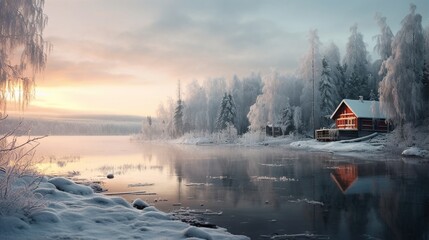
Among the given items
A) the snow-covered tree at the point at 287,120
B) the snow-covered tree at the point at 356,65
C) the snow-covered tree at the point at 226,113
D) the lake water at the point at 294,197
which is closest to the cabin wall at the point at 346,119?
the snow-covered tree at the point at 287,120

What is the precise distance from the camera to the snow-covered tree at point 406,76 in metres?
44.1

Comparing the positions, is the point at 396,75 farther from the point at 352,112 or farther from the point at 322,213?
the point at 322,213

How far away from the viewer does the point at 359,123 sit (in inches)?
2221

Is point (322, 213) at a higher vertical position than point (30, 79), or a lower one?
lower

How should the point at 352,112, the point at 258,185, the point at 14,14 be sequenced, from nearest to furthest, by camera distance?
the point at 14,14, the point at 258,185, the point at 352,112

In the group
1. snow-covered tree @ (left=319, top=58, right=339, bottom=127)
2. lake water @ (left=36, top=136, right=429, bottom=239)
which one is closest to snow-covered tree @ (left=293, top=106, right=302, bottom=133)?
snow-covered tree @ (left=319, top=58, right=339, bottom=127)

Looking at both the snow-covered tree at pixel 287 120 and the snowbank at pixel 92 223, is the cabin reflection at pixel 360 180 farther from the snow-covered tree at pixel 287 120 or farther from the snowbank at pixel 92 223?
the snow-covered tree at pixel 287 120

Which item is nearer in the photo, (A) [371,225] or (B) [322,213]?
(A) [371,225]

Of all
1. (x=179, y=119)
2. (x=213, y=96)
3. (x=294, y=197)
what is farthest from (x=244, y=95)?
(x=294, y=197)

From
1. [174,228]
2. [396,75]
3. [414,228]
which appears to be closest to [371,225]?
[414,228]

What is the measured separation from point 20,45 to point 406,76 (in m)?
42.9

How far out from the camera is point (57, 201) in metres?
11.5

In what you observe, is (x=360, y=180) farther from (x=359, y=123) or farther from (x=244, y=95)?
(x=244, y=95)

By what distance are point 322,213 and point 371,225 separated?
78.1 inches
